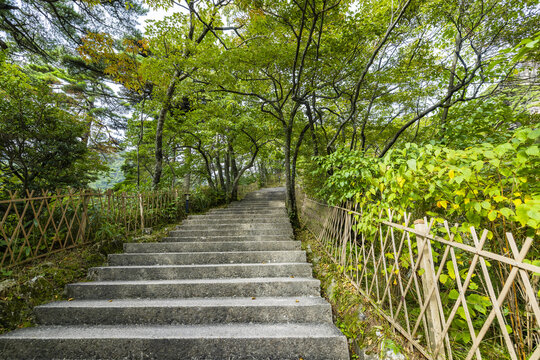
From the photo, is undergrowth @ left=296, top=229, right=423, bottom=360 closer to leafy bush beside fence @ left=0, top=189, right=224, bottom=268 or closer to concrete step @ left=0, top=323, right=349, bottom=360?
concrete step @ left=0, top=323, right=349, bottom=360

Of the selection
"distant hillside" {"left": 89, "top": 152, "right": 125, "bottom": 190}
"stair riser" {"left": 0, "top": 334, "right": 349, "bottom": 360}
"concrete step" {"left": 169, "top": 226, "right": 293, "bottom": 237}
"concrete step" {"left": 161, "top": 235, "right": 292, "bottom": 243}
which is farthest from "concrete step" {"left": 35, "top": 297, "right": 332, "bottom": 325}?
"distant hillside" {"left": 89, "top": 152, "right": 125, "bottom": 190}

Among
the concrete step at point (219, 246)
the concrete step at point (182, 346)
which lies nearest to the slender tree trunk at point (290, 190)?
the concrete step at point (219, 246)

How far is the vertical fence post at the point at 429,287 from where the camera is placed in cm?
165

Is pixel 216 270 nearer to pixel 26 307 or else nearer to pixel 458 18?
pixel 26 307

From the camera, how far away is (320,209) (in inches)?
186

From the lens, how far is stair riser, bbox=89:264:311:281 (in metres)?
3.30

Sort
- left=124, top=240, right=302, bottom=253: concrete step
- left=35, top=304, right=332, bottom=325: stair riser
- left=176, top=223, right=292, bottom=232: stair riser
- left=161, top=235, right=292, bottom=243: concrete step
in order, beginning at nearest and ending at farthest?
left=35, top=304, right=332, bottom=325: stair riser → left=124, top=240, right=302, bottom=253: concrete step → left=161, top=235, right=292, bottom=243: concrete step → left=176, top=223, right=292, bottom=232: stair riser

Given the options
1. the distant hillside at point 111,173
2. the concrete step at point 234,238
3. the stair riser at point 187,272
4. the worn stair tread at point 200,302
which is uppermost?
the distant hillside at point 111,173

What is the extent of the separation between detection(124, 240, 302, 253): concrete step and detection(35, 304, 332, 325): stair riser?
158 centimetres

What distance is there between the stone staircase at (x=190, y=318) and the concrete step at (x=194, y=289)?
13 mm

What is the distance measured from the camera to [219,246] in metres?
4.12

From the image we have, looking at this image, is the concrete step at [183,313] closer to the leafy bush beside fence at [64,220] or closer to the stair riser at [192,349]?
the stair riser at [192,349]

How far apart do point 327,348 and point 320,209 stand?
2.89 meters

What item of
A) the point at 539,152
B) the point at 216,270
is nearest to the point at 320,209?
the point at 216,270
